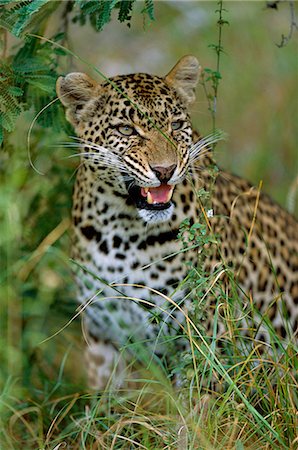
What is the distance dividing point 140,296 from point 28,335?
6.55 feet

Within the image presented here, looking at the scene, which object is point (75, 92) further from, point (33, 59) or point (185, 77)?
point (185, 77)

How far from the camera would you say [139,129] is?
6.48 meters

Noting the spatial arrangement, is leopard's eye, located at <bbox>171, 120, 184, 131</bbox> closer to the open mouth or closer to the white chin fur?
Result: the open mouth

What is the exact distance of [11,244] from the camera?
8.24 metres

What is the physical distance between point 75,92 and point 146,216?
102cm

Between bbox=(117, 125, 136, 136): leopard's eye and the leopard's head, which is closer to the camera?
the leopard's head

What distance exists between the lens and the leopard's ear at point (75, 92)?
6680 millimetres

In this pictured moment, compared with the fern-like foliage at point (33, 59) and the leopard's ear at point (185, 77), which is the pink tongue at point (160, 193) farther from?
the fern-like foliage at point (33, 59)

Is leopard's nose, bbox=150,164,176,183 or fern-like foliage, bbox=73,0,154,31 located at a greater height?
fern-like foliage, bbox=73,0,154,31

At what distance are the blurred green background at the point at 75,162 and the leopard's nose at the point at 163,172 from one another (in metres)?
1.05

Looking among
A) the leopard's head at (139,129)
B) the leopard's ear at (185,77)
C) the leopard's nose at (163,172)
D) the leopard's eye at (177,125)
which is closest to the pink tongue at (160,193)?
the leopard's head at (139,129)

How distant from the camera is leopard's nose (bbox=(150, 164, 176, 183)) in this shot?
623 centimetres

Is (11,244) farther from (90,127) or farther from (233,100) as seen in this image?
(233,100)

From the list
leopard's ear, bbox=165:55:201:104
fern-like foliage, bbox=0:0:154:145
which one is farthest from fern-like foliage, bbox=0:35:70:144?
leopard's ear, bbox=165:55:201:104
